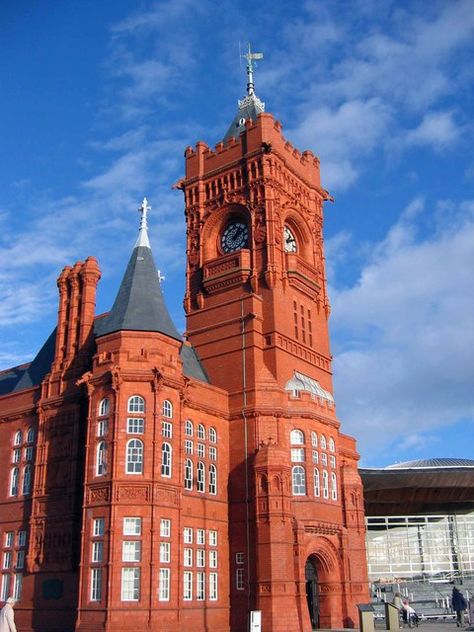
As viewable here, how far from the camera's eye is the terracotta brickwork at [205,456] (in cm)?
3634

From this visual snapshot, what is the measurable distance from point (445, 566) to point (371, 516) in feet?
27.2

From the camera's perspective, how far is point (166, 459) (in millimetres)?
38406

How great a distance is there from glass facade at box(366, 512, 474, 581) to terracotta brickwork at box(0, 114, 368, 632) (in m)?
17.8

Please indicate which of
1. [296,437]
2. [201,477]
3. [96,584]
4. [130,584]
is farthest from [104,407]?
[296,437]

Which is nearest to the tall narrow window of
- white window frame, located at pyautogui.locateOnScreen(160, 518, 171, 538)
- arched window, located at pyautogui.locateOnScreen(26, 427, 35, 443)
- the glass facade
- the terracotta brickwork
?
the terracotta brickwork

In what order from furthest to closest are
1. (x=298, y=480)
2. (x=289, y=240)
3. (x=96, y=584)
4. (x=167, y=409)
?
(x=289, y=240) → (x=298, y=480) → (x=167, y=409) → (x=96, y=584)

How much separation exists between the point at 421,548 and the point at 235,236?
1452 inches

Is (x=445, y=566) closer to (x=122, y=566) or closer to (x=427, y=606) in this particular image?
(x=427, y=606)

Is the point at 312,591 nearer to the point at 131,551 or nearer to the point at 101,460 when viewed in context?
the point at 131,551

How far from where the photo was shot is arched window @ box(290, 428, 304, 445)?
148ft

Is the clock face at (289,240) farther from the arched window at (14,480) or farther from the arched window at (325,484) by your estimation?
the arched window at (14,480)

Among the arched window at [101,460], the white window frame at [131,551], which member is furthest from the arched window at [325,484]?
the arched window at [101,460]

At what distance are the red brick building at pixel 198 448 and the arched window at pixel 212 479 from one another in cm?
11

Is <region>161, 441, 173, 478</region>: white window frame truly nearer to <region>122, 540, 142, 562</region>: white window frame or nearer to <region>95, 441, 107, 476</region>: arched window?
<region>95, 441, 107, 476</region>: arched window
